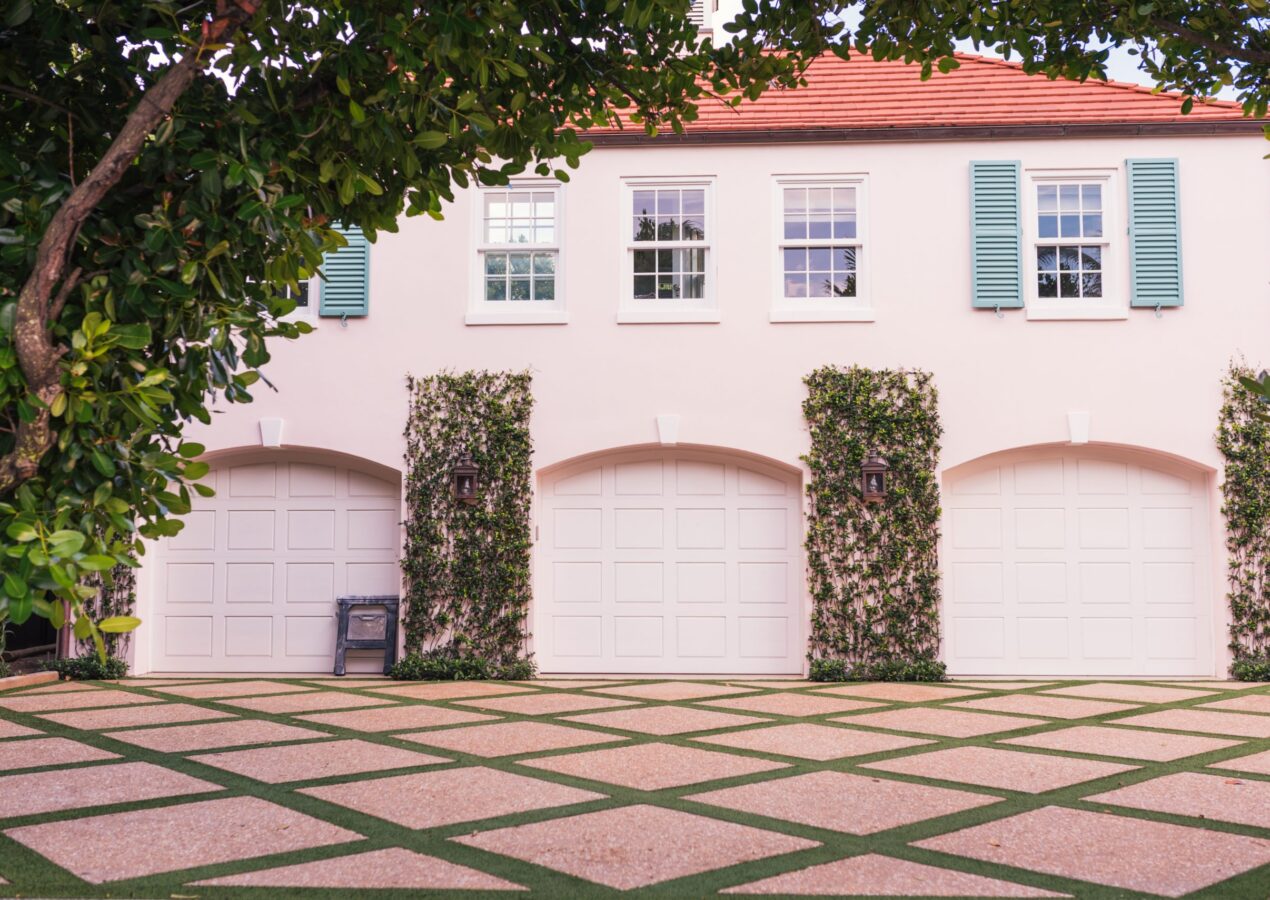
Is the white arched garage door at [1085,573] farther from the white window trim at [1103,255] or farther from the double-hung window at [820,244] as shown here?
the double-hung window at [820,244]

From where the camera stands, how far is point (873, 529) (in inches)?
352

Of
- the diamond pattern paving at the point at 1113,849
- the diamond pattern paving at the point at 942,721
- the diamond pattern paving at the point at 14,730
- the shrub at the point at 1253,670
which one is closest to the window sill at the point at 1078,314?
the shrub at the point at 1253,670

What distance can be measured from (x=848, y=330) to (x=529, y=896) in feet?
21.8

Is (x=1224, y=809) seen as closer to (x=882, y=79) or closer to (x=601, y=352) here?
Answer: (x=601, y=352)

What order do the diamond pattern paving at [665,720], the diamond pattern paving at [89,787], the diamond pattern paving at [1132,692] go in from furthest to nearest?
the diamond pattern paving at [1132,692], the diamond pattern paving at [665,720], the diamond pattern paving at [89,787]

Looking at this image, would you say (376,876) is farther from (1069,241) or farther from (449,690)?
(1069,241)

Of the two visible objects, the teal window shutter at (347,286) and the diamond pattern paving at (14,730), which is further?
the teal window shutter at (347,286)

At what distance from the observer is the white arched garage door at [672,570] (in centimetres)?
923

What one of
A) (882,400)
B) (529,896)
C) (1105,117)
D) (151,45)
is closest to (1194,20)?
(151,45)

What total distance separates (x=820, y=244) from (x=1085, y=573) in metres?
3.64

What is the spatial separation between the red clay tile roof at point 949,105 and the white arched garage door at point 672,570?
308 cm

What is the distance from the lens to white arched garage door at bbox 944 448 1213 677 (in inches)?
355

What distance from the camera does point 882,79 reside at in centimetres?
990

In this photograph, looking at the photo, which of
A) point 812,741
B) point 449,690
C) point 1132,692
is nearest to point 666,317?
point 449,690
